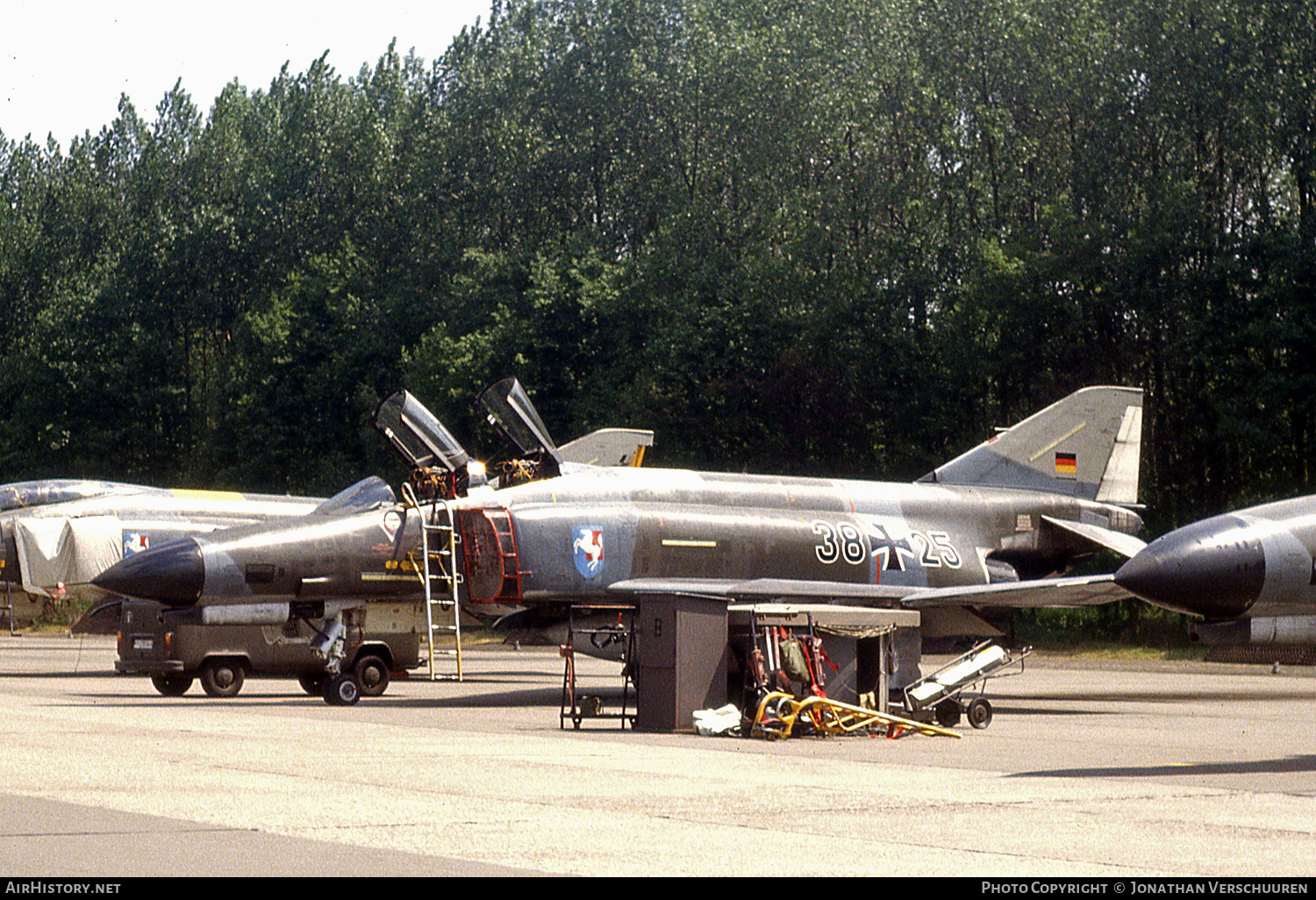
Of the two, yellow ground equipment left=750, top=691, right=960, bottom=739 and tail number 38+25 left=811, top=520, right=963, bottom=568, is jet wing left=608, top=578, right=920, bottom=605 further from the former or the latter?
yellow ground equipment left=750, top=691, right=960, bottom=739

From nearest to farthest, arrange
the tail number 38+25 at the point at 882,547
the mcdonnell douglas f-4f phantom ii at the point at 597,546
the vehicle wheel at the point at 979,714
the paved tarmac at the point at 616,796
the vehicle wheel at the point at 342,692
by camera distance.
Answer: the paved tarmac at the point at 616,796
the vehicle wheel at the point at 979,714
the mcdonnell douglas f-4f phantom ii at the point at 597,546
the vehicle wheel at the point at 342,692
the tail number 38+25 at the point at 882,547

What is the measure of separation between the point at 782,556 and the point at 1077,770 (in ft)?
30.5

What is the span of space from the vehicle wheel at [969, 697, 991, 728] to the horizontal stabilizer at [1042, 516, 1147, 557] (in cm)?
738

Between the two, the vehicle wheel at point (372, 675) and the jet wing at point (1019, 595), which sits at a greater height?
the jet wing at point (1019, 595)

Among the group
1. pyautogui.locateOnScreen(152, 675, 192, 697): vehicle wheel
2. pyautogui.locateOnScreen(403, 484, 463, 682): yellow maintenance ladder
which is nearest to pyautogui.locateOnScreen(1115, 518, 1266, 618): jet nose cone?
pyautogui.locateOnScreen(403, 484, 463, 682): yellow maintenance ladder

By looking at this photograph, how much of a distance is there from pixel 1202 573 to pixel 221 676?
1410cm

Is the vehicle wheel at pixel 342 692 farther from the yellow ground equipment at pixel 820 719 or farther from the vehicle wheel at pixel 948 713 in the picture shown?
the vehicle wheel at pixel 948 713

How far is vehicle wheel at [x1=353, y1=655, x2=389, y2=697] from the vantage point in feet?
71.6

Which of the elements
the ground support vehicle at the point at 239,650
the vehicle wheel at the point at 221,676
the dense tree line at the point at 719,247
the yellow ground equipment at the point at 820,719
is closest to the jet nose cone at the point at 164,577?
the ground support vehicle at the point at 239,650

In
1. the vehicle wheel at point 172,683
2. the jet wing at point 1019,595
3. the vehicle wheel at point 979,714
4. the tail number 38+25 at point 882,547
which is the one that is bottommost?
the vehicle wheel at point 172,683

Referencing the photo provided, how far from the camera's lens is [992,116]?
153 ft

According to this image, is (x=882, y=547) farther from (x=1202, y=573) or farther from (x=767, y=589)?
(x=1202, y=573)

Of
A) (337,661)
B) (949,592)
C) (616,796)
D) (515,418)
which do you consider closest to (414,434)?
(515,418)

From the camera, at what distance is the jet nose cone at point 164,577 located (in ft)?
62.8
